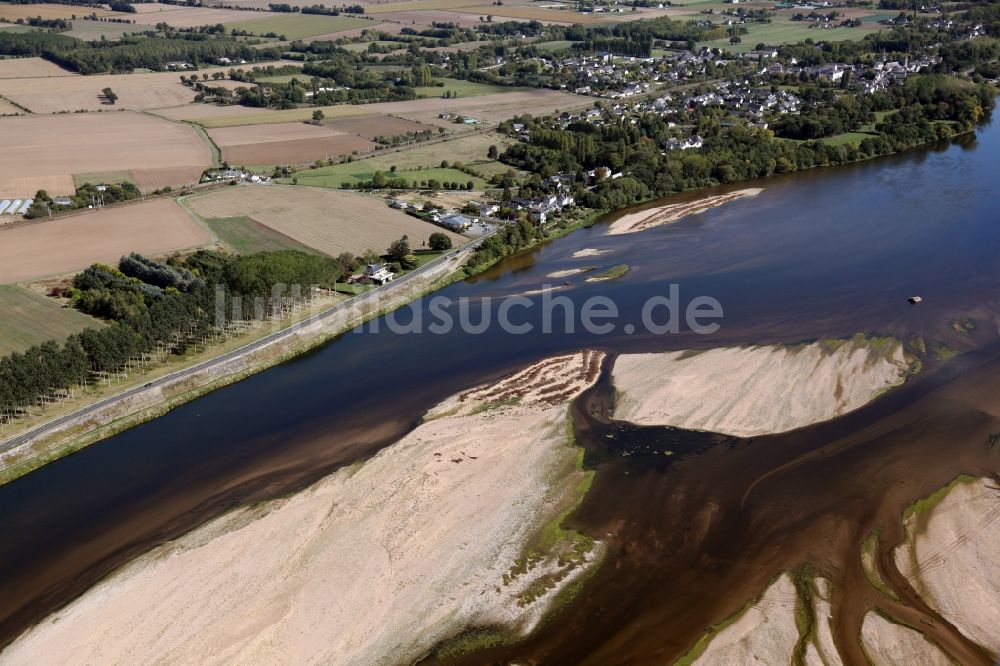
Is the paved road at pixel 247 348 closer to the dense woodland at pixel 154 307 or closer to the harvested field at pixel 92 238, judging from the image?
the dense woodland at pixel 154 307

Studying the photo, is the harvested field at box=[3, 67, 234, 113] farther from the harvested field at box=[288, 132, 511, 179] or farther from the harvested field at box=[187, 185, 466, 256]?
the harvested field at box=[187, 185, 466, 256]

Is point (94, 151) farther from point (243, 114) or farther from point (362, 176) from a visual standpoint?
point (362, 176)

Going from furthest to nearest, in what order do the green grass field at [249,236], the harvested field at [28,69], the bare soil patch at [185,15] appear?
1. the bare soil patch at [185,15]
2. the harvested field at [28,69]
3. the green grass field at [249,236]

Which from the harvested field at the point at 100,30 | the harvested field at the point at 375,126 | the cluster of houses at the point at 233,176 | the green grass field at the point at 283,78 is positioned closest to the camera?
the cluster of houses at the point at 233,176

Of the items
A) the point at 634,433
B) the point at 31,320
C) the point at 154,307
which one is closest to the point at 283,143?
the point at 31,320

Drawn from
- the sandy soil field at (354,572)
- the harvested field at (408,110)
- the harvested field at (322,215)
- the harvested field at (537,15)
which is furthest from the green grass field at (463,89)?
the sandy soil field at (354,572)
